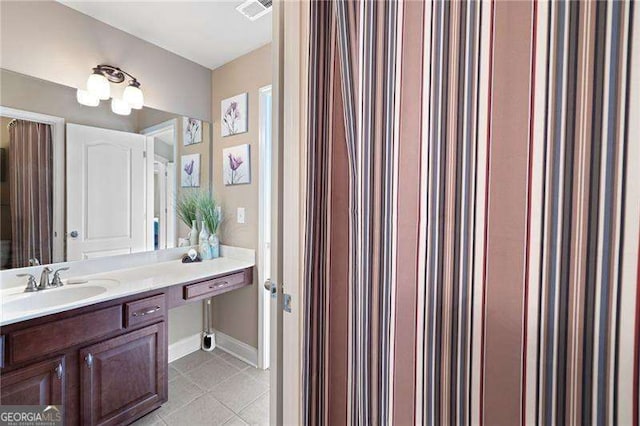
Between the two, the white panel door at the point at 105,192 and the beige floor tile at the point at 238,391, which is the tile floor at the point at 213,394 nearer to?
the beige floor tile at the point at 238,391

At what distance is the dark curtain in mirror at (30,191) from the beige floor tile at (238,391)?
1.36 meters

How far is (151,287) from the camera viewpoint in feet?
5.43

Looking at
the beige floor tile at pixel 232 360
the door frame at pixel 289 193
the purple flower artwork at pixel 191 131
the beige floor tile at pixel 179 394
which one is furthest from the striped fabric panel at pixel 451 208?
the purple flower artwork at pixel 191 131

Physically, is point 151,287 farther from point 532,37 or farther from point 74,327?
point 532,37

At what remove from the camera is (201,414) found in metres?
1.75

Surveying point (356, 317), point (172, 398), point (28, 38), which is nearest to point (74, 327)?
point (172, 398)

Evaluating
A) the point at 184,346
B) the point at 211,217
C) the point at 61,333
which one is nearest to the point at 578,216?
the point at 61,333

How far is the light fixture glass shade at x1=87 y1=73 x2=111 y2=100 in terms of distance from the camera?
1.81 m

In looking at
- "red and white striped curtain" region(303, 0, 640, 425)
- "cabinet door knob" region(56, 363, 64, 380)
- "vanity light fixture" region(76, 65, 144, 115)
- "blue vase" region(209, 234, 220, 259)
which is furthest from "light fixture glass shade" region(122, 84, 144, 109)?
"red and white striped curtain" region(303, 0, 640, 425)

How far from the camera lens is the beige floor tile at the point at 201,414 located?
5.54 feet

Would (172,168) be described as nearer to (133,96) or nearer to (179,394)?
(133,96)

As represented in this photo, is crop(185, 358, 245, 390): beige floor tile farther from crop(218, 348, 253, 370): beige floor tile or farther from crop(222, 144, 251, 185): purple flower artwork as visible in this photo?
crop(222, 144, 251, 185): purple flower artwork

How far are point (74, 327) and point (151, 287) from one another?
0.37 m

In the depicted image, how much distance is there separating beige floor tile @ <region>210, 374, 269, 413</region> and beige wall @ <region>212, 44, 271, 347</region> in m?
0.29
